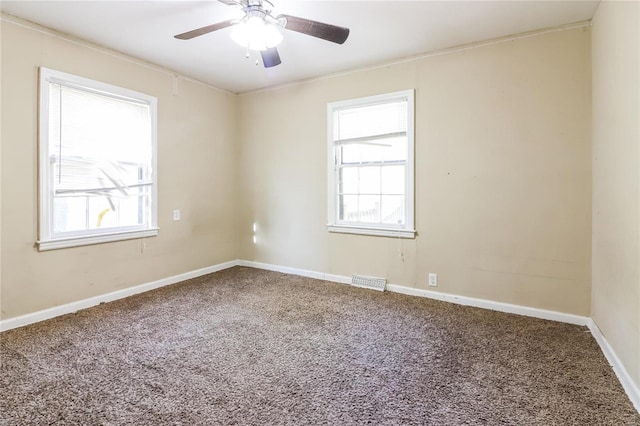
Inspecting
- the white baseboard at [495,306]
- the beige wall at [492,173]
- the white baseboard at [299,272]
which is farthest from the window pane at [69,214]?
the white baseboard at [495,306]

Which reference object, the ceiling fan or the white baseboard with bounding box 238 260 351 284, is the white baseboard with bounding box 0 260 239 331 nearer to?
the white baseboard with bounding box 238 260 351 284

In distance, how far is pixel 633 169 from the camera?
184 centimetres

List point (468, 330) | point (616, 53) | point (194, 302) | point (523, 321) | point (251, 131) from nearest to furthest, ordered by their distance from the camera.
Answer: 1. point (616, 53)
2. point (468, 330)
3. point (523, 321)
4. point (194, 302)
5. point (251, 131)

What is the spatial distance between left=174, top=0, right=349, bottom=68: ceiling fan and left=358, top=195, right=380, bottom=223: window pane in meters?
1.91

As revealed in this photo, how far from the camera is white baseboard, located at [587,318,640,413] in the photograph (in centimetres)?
174

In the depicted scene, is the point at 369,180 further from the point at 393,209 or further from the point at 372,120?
the point at 372,120

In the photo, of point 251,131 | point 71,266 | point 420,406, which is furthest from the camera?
point 251,131

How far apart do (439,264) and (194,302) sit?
2.57 m

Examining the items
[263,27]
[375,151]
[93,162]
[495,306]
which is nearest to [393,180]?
[375,151]

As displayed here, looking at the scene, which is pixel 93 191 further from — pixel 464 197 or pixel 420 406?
pixel 464 197

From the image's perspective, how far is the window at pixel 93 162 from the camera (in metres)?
2.93

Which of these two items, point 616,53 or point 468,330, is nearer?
point 616,53

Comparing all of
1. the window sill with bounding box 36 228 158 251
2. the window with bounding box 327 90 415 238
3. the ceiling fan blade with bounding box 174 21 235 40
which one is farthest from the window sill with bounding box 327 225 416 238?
the ceiling fan blade with bounding box 174 21 235 40

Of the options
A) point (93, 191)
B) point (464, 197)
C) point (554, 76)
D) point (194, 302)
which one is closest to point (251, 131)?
point (93, 191)
